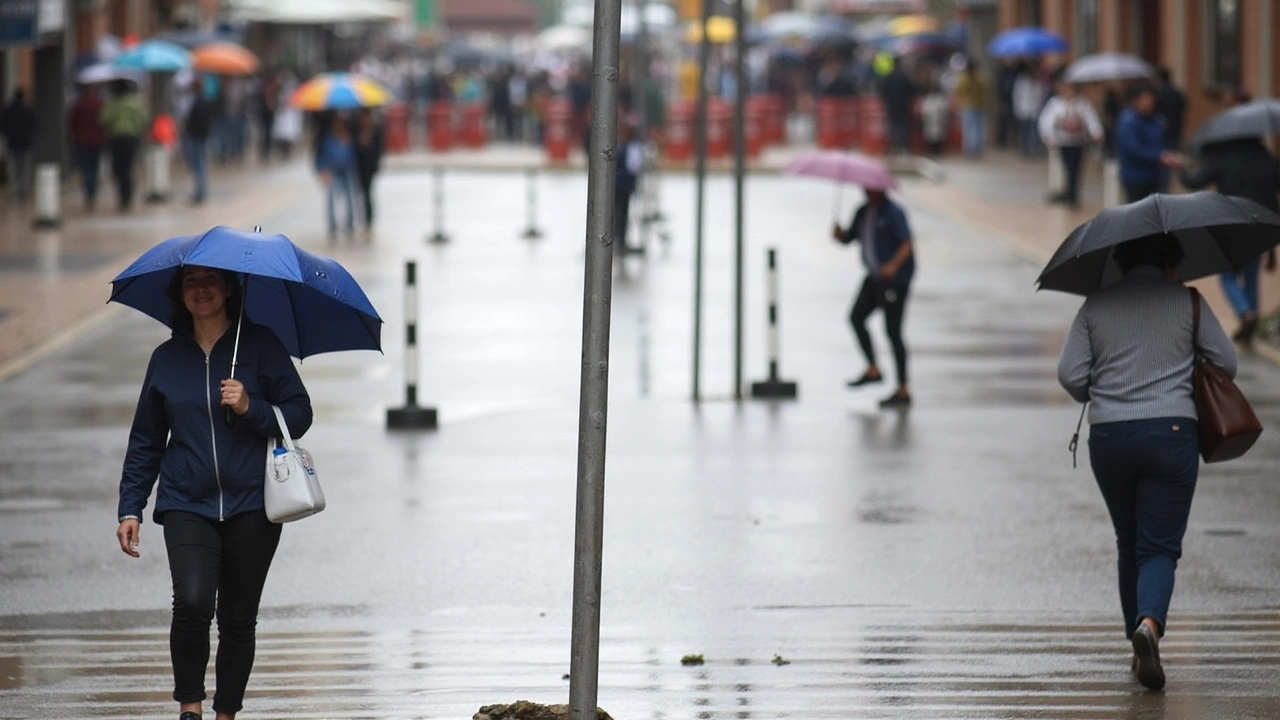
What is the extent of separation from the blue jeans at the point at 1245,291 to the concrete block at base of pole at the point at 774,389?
11.8 feet

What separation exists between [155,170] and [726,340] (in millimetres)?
17176

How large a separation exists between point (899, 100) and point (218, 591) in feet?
118

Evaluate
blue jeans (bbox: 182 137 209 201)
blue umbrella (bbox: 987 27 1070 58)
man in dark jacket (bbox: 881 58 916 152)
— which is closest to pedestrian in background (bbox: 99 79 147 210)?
blue jeans (bbox: 182 137 209 201)

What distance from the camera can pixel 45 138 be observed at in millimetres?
35000

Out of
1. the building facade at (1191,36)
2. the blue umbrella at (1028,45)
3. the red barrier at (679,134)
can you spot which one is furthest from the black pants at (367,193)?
the blue umbrella at (1028,45)

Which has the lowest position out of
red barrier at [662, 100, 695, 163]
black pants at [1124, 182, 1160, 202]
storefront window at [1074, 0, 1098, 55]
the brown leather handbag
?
the brown leather handbag

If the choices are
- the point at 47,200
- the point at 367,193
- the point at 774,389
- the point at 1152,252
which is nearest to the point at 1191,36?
the point at 367,193

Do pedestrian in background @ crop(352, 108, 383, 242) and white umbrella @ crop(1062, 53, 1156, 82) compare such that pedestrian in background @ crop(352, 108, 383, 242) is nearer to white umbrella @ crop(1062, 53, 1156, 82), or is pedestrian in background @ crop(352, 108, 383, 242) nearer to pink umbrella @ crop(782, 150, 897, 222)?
white umbrella @ crop(1062, 53, 1156, 82)

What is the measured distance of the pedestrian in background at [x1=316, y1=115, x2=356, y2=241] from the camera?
27.3 meters

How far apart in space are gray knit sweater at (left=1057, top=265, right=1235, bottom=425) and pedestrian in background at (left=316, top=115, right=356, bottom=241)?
2034 cm

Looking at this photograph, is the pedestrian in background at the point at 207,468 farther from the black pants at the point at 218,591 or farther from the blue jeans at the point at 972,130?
the blue jeans at the point at 972,130

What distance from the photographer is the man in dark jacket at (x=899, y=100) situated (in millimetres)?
41312

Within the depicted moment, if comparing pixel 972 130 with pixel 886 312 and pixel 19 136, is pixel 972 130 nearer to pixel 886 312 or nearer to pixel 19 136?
pixel 19 136

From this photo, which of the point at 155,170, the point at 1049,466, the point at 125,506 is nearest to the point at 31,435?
the point at 1049,466
